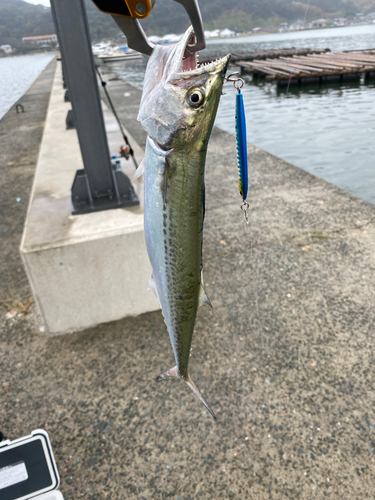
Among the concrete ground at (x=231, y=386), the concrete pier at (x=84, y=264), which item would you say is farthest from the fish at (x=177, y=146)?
the concrete pier at (x=84, y=264)

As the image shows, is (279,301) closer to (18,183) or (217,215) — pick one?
(217,215)

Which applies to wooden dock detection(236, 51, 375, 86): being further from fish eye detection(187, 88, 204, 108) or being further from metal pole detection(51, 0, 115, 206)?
fish eye detection(187, 88, 204, 108)

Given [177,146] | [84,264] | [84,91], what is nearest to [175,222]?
[177,146]

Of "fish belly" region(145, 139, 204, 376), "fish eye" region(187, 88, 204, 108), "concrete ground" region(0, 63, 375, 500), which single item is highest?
"fish eye" region(187, 88, 204, 108)

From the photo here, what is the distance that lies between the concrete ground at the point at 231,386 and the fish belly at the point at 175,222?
1790mm

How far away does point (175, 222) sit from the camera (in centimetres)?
125

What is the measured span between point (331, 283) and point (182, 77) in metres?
3.97

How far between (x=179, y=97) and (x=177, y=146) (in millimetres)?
142

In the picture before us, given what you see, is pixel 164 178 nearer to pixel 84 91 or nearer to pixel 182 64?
pixel 182 64

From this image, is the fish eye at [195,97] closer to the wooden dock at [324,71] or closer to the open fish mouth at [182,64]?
the open fish mouth at [182,64]

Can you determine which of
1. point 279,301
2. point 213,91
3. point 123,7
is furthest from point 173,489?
point 123,7

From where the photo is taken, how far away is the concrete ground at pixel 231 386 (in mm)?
2611

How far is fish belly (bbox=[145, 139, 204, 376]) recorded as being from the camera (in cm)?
116

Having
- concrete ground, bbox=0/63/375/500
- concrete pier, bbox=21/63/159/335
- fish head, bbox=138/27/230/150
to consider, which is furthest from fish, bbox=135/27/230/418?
concrete pier, bbox=21/63/159/335
